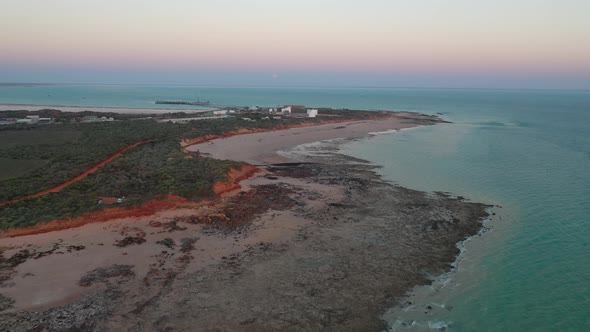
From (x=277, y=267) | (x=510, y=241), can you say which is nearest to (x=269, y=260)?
(x=277, y=267)

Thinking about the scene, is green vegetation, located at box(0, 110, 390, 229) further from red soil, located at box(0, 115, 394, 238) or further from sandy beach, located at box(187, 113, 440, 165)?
sandy beach, located at box(187, 113, 440, 165)

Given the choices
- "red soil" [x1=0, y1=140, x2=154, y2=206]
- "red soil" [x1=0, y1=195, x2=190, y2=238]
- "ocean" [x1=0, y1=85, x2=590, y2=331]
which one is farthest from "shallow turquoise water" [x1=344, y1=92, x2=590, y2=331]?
"red soil" [x1=0, y1=140, x2=154, y2=206]

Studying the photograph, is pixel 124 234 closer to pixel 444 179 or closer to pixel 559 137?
pixel 444 179

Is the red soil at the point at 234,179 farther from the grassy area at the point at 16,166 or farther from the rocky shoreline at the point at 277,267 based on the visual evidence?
the grassy area at the point at 16,166

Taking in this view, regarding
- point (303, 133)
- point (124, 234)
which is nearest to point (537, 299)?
point (124, 234)

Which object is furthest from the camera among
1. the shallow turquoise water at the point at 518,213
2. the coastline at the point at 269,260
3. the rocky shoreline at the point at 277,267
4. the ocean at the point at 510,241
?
the shallow turquoise water at the point at 518,213

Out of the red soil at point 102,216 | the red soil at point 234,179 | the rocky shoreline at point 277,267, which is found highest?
the red soil at point 234,179

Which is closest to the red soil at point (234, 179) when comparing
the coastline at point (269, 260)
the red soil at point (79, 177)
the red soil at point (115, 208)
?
the red soil at point (115, 208)
